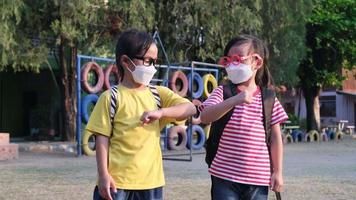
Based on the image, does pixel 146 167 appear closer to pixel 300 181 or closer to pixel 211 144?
pixel 211 144

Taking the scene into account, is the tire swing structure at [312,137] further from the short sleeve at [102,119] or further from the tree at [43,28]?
the short sleeve at [102,119]

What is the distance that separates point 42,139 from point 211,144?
21.0 meters

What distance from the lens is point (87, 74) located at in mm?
15414

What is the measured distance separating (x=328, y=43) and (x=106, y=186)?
2520 centimetres

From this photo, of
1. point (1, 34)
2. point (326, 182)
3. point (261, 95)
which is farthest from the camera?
point (1, 34)

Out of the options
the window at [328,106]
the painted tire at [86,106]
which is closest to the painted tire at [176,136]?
the painted tire at [86,106]

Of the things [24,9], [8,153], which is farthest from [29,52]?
[8,153]

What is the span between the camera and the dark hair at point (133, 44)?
344 centimetres

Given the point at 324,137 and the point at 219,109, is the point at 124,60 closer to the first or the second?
the point at 219,109

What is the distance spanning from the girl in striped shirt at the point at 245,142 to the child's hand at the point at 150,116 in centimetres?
30

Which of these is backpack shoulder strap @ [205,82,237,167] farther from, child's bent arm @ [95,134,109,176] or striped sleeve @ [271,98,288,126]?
child's bent arm @ [95,134,109,176]

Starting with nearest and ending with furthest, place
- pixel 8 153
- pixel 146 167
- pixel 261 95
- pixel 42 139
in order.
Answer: pixel 146 167
pixel 261 95
pixel 8 153
pixel 42 139

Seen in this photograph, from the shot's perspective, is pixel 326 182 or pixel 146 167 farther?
pixel 326 182

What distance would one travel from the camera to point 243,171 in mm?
3557
